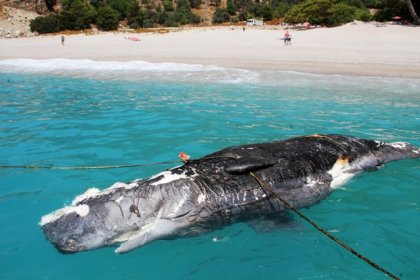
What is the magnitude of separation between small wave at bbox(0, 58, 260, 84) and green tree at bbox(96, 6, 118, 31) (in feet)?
108

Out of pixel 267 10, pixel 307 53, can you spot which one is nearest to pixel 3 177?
pixel 307 53

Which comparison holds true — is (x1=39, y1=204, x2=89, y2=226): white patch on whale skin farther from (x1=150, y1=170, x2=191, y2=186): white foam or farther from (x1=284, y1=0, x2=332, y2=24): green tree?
(x1=284, y1=0, x2=332, y2=24): green tree

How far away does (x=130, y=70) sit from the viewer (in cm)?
2403

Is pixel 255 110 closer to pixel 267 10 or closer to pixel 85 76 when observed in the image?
pixel 85 76

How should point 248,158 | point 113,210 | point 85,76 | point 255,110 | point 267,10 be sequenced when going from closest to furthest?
point 113,210
point 248,158
point 255,110
point 85,76
point 267,10

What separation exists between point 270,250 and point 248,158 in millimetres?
1465

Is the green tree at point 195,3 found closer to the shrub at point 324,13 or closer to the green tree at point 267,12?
the green tree at point 267,12

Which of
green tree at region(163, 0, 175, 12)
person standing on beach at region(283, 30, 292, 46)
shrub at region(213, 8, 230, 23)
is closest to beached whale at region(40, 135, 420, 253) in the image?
person standing on beach at region(283, 30, 292, 46)

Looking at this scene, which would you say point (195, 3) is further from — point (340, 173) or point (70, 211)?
point (70, 211)

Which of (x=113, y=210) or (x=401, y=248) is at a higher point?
(x=113, y=210)

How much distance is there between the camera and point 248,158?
20.1 feet

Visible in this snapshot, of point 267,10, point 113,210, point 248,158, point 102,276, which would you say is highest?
point 267,10

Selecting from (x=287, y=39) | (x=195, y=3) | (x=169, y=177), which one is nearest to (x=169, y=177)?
(x=169, y=177)

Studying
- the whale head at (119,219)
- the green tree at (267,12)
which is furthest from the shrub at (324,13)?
the whale head at (119,219)
